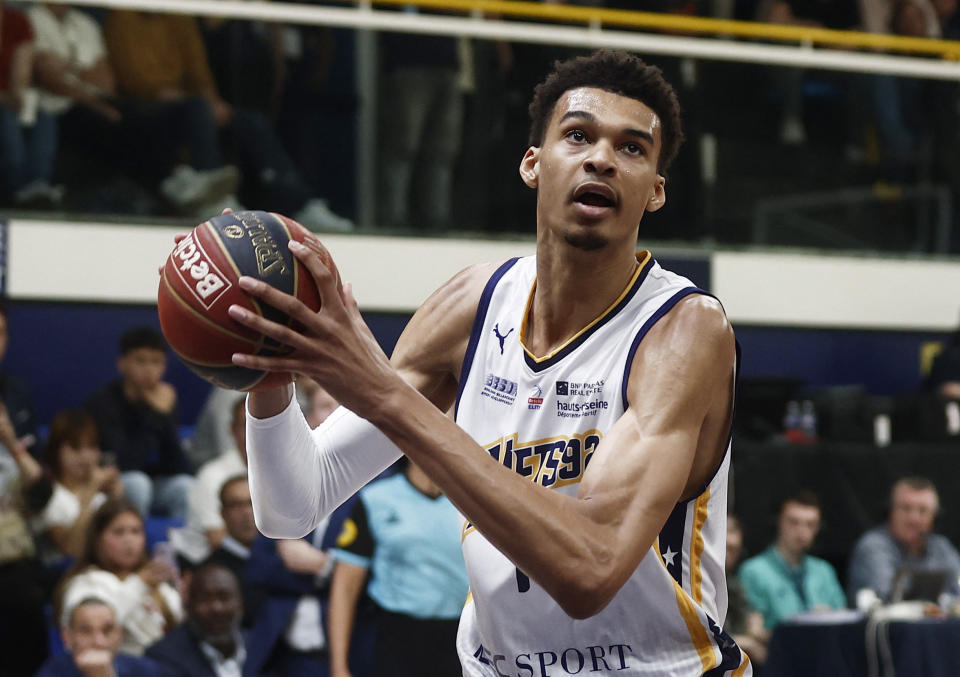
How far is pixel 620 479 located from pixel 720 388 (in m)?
0.39

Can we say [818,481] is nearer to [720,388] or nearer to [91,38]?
[91,38]

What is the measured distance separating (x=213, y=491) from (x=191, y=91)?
3046 millimetres

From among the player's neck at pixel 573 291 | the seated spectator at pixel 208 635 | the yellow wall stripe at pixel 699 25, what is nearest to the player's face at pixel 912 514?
the seated spectator at pixel 208 635

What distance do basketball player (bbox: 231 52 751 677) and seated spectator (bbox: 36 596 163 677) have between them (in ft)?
9.99

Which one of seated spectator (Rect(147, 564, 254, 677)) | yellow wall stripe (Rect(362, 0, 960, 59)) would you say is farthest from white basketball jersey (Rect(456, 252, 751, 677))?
yellow wall stripe (Rect(362, 0, 960, 59))

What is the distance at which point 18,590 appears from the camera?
5.78 meters

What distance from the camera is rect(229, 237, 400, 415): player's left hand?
2.11 meters

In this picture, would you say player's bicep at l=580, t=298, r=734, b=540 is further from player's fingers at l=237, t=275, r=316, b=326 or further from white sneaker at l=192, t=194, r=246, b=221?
white sneaker at l=192, t=194, r=246, b=221

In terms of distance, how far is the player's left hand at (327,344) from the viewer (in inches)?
83.1

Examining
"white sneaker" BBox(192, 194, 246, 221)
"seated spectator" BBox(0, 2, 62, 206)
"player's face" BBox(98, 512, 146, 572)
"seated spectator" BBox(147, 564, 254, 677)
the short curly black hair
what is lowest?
"seated spectator" BBox(147, 564, 254, 677)

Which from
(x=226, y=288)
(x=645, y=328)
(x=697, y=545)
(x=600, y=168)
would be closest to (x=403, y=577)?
(x=697, y=545)

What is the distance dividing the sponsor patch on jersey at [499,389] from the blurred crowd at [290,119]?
5.91 m

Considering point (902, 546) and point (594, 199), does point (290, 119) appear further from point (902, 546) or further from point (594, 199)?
point (594, 199)

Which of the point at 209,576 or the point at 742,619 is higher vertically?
the point at 209,576
